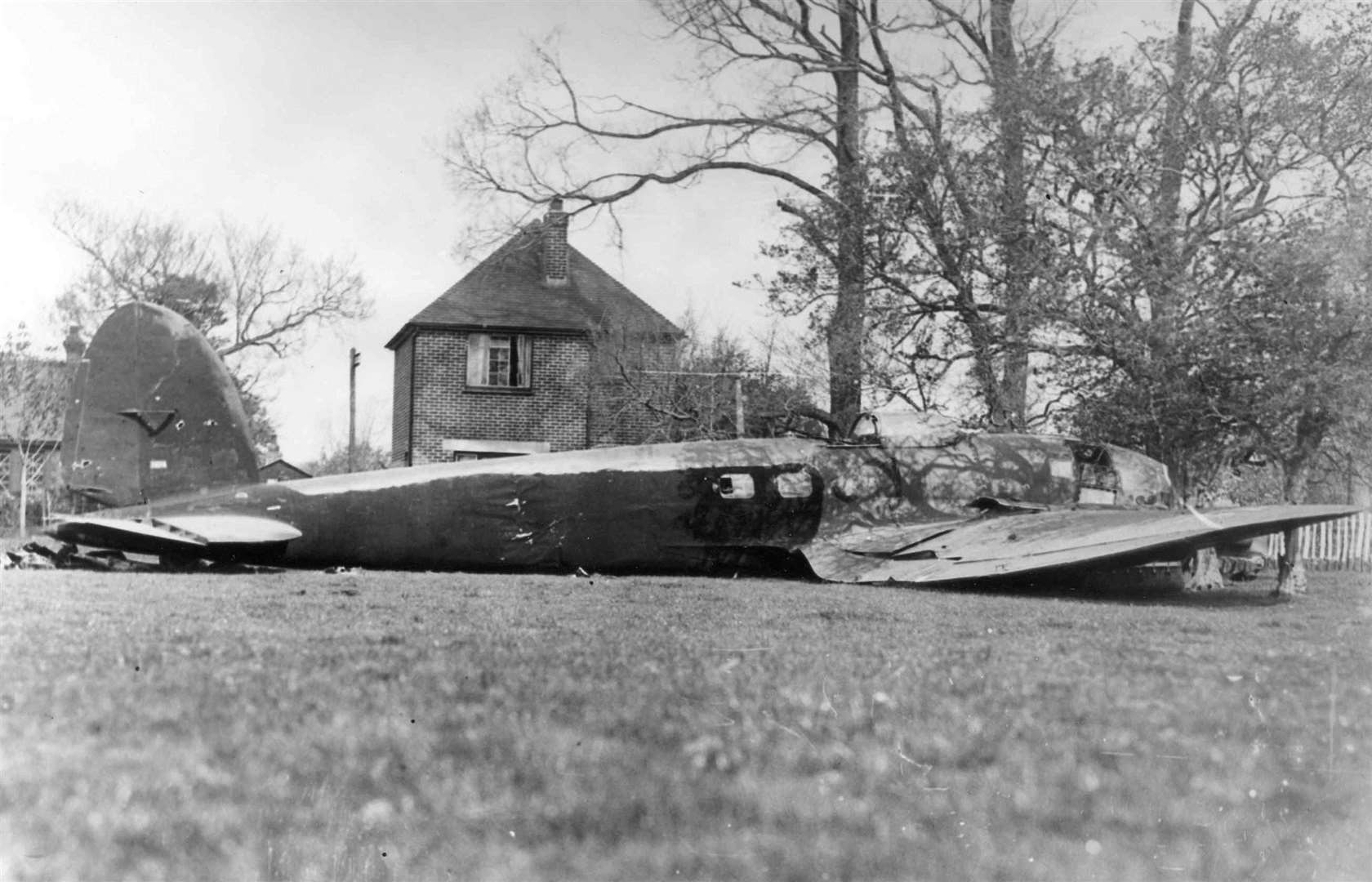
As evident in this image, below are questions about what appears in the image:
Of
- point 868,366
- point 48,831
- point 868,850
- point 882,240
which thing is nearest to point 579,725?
point 868,850

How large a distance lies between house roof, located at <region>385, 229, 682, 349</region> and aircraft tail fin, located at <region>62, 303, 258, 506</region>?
2026 millimetres

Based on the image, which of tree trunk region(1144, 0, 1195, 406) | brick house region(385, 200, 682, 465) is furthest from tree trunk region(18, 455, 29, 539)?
tree trunk region(1144, 0, 1195, 406)

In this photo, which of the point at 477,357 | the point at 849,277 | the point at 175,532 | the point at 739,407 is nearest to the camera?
the point at 477,357

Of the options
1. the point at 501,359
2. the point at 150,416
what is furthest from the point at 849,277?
the point at 150,416

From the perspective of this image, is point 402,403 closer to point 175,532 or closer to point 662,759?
point 175,532

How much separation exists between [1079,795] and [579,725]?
4.04 feet

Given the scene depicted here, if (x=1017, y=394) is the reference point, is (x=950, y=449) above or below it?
below

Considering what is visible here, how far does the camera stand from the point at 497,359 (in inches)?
286

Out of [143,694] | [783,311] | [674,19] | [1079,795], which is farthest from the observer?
[783,311]

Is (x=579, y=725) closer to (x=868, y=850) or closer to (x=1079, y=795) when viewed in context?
(x=868, y=850)

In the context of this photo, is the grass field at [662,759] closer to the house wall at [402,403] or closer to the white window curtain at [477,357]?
the white window curtain at [477,357]

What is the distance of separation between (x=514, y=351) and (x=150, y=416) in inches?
122

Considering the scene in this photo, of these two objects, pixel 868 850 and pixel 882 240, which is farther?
pixel 882 240

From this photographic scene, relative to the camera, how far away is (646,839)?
1955 mm
